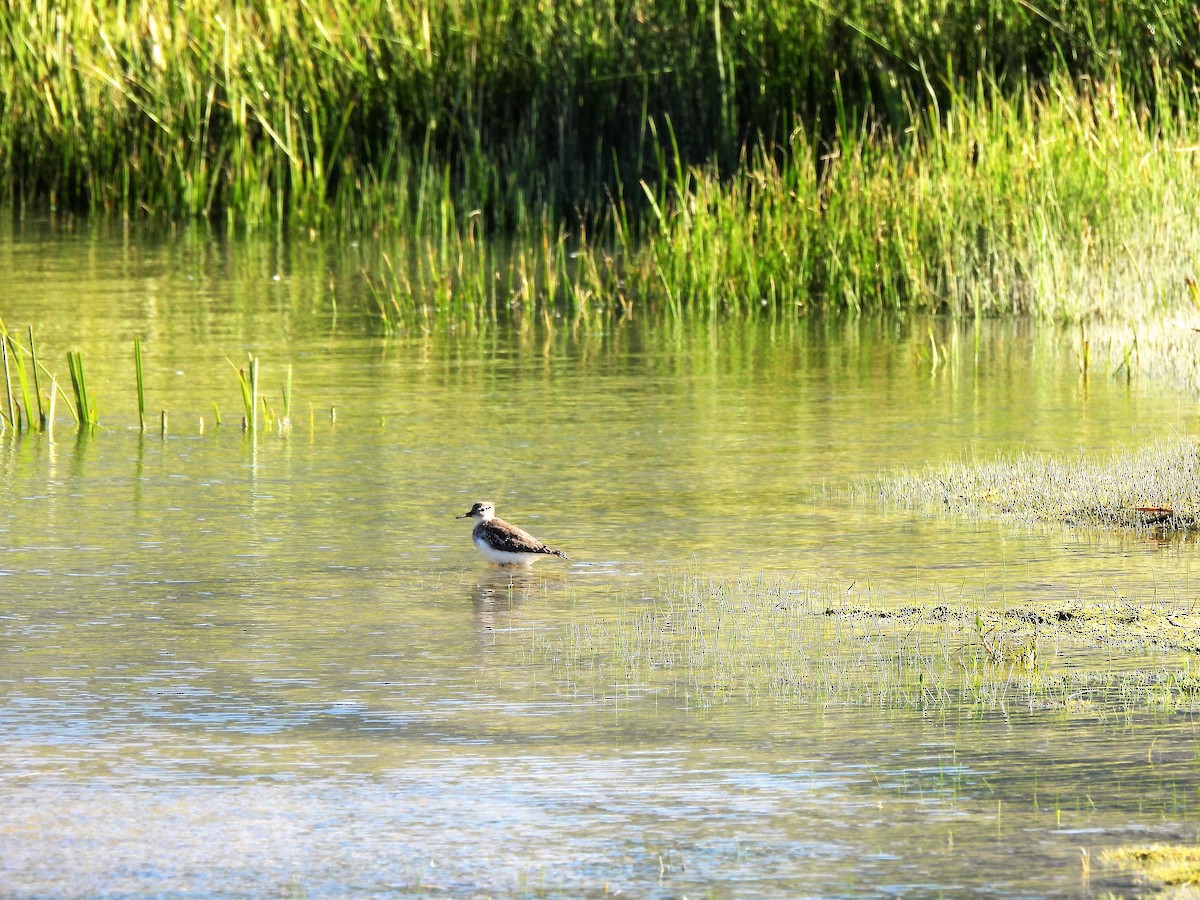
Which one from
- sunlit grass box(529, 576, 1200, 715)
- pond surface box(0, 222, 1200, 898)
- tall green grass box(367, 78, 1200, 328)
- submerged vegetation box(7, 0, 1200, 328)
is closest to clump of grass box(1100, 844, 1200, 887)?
pond surface box(0, 222, 1200, 898)

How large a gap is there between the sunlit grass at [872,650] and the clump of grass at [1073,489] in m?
1.24

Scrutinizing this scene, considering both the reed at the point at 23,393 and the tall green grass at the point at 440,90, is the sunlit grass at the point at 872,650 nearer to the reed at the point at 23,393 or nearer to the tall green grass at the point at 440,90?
the reed at the point at 23,393

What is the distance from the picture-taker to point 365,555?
6.74 meters

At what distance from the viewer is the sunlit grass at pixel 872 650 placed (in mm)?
5105

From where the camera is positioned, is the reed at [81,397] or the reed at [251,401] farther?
the reed at [81,397]

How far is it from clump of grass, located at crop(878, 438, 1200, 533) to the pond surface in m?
0.22

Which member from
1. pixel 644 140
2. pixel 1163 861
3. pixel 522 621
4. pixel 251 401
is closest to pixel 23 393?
pixel 251 401

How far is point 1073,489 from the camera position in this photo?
24.7ft

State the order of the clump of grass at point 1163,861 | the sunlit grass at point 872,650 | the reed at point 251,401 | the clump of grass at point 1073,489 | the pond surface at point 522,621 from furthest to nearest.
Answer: the reed at point 251,401, the clump of grass at point 1073,489, the sunlit grass at point 872,650, the pond surface at point 522,621, the clump of grass at point 1163,861

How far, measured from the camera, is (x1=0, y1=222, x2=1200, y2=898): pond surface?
4023mm

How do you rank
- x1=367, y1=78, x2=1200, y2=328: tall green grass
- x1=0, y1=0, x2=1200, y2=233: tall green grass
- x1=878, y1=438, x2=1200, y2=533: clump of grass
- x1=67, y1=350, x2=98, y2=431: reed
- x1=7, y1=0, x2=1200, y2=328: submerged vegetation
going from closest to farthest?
x1=878, y1=438, x2=1200, y2=533: clump of grass < x1=67, y1=350, x2=98, y2=431: reed < x1=367, y1=78, x2=1200, y2=328: tall green grass < x1=7, y1=0, x2=1200, y2=328: submerged vegetation < x1=0, y1=0, x2=1200, y2=233: tall green grass

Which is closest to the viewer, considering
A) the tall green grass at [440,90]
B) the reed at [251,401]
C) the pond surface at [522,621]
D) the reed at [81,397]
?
the pond surface at [522,621]

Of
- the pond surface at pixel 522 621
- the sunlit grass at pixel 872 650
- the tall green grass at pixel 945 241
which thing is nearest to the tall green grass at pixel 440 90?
the tall green grass at pixel 945 241

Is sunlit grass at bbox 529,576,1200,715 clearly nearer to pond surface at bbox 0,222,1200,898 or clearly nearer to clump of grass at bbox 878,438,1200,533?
pond surface at bbox 0,222,1200,898
